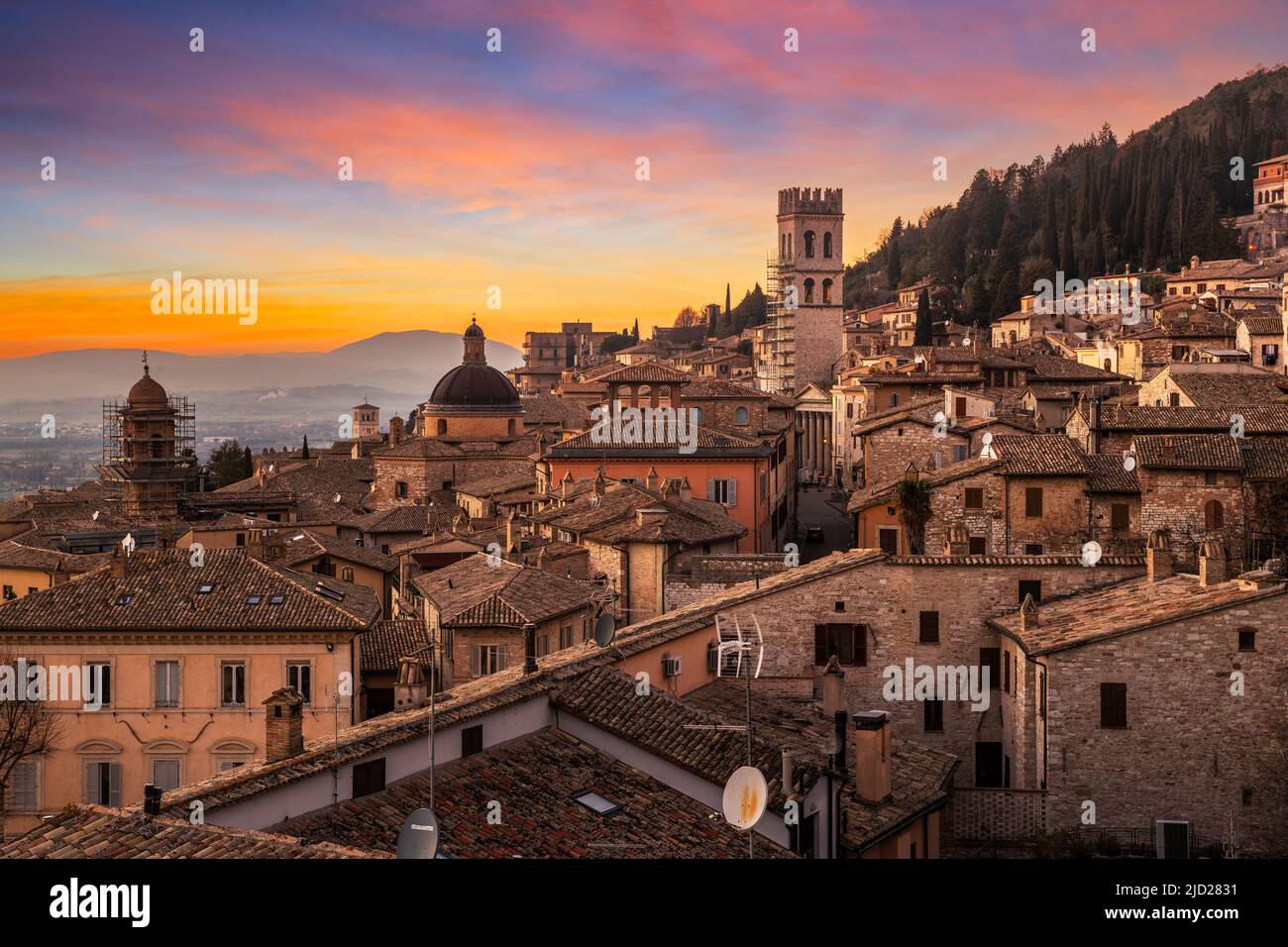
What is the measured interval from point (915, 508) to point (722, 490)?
26.5 ft

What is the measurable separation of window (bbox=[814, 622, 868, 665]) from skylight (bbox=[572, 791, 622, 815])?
21.1ft

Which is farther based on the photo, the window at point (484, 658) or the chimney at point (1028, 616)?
the window at point (484, 658)

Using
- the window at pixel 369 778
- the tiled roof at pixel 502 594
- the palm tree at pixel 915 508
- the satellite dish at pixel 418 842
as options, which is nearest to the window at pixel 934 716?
the tiled roof at pixel 502 594

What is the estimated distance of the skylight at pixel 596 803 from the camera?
950 cm

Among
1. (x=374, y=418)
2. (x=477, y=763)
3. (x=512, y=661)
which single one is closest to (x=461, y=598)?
(x=512, y=661)

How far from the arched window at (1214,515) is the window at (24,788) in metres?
15.2

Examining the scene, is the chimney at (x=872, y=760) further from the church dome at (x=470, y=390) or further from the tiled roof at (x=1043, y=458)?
the church dome at (x=470, y=390)

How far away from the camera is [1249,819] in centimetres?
1379

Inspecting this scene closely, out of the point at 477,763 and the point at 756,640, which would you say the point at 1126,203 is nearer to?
the point at 756,640

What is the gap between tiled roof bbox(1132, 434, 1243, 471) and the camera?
2061 cm

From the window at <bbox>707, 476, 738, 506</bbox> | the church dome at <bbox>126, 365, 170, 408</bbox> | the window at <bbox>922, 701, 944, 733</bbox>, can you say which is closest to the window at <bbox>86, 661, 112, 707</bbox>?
the window at <bbox>922, 701, 944, 733</bbox>

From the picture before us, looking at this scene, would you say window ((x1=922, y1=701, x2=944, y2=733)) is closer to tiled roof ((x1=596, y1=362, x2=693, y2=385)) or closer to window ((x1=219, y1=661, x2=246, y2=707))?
window ((x1=219, y1=661, x2=246, y2=707))

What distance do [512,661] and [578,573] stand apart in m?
4.62

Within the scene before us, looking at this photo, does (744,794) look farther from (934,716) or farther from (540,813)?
(934,716)
